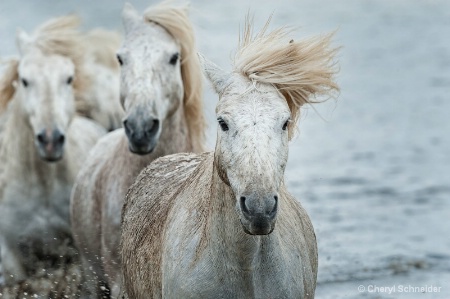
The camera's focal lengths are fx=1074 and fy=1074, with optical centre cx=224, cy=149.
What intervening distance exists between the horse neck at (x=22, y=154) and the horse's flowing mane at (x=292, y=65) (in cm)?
439

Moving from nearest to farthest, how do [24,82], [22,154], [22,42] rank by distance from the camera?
[24,82] → [22,154] → [22,42]

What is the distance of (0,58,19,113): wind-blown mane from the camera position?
10.2 m

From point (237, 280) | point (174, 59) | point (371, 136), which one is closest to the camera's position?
point (237, 280)

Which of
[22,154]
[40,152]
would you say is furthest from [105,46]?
[40,152]

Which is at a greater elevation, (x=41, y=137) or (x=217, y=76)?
(x=217, y=76)

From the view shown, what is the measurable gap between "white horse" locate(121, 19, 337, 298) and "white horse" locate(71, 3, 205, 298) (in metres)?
1.69

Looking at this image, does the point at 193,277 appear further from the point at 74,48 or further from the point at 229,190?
the point at 74,48

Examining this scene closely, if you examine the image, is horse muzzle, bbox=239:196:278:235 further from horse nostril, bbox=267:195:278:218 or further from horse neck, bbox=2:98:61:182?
horse neck, bbox=2:98:61:182

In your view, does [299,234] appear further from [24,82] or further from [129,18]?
[24,82]

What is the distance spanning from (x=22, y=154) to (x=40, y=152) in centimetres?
73

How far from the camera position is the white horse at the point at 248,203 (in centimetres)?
493

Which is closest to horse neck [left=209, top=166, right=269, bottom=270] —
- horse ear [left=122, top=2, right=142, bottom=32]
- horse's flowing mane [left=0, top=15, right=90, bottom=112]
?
horse ear [left=122, top=2, right=142, bottom=32]

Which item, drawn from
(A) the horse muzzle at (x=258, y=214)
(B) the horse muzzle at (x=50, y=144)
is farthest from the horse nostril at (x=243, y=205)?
(B) the horse muzzle at (x=50, y=144)

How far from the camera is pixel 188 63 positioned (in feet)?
27.6
